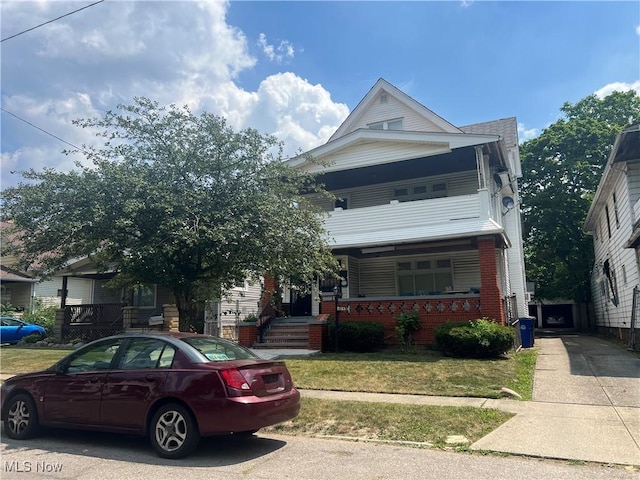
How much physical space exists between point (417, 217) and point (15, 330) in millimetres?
18513

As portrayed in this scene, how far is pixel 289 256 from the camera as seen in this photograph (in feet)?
31.0

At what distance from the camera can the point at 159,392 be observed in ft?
18.8

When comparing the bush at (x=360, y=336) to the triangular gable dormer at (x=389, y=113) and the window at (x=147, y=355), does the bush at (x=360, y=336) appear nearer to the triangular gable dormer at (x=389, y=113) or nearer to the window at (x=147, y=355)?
the triangular gable dormer at (x=389, y=113)

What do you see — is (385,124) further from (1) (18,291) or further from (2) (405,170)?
(1) (18,291)

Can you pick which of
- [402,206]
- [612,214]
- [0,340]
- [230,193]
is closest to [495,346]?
[402,206]

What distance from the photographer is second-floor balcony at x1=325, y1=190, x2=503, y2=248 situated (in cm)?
1489

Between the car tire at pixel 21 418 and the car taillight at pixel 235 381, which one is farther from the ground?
the car taillight at pixel 235 381

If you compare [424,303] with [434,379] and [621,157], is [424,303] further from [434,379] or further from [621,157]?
[621,157]

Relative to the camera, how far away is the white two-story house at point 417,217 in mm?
14820

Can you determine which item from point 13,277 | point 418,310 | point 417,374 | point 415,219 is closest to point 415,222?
point 415,219

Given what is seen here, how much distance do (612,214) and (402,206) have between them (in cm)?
838

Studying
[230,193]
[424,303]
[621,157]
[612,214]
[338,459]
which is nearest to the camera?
[338,459]

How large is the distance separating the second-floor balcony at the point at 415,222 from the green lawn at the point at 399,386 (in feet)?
12.4

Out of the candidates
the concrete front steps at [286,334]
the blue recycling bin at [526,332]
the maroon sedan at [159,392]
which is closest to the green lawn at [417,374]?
the concrete front steps at [286,334]
